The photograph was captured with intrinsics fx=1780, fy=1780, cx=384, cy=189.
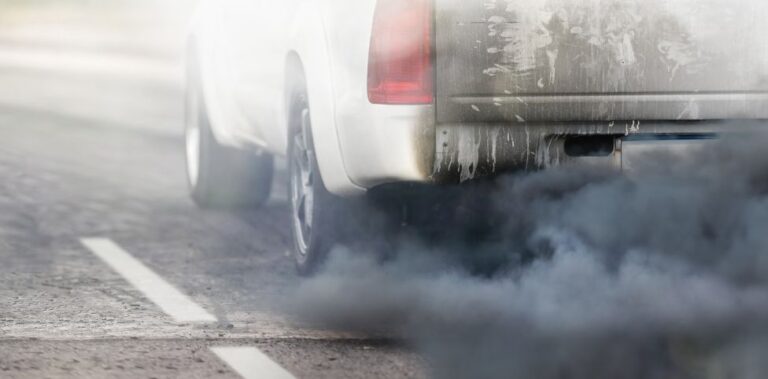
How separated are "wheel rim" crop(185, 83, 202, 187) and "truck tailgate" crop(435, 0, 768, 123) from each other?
13.7ft

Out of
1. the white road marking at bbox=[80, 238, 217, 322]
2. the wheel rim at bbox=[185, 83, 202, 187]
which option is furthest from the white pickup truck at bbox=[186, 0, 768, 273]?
the wheel rim at bbox=[185, 83, 202, 187]

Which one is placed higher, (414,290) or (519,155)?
(519,155)

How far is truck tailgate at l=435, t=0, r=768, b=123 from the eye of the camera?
6414 mm

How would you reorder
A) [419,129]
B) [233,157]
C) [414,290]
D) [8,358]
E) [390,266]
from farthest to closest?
[233,157] → [390,266] → [414,290] → [419,129] → [8,358]

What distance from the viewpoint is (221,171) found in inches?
408

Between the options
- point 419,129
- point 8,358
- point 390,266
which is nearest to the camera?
point 8,358

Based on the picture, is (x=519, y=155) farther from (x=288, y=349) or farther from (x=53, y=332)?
(x=53, y=332)

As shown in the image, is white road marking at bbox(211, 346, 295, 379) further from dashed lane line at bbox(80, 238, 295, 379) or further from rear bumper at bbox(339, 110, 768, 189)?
rear bumper at bbox(339, 110, 768, 189)

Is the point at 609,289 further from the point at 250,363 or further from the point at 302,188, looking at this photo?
the point at 302,188

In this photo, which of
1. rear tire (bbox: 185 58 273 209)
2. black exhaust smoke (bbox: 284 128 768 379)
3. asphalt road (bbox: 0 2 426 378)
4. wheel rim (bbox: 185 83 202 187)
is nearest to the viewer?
black exhaust smoke (bbox: 284 128 768 379)

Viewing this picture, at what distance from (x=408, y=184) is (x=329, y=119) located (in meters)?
0.45

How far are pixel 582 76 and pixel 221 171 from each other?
4.23m

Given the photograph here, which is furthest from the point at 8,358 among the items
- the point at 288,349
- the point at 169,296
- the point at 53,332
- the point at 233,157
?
the point at 233,157

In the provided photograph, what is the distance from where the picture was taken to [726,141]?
659 centimetres
